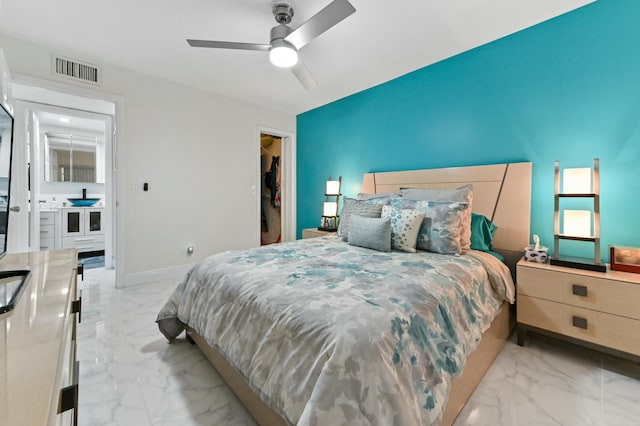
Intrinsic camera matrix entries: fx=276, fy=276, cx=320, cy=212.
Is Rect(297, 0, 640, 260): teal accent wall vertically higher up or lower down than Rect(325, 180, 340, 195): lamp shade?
higher up

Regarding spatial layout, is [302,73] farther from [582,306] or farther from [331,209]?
[582,306]

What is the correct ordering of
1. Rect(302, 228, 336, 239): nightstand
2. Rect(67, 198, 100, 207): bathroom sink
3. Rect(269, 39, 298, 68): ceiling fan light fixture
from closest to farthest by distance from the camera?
1. Rect(269, 39, 298, 68): ceiling fan light fixture
2. Rect(302, 228, 336, 239): nightstand
3. Rect(67, 198, 100, 207): bathroom sink

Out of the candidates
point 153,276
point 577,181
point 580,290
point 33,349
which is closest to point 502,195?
point 577,181

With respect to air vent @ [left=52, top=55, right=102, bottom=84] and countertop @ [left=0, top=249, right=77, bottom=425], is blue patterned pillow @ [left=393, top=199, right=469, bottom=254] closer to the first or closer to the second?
countertop @ [left=0, top=249, right=77, bottom=425]

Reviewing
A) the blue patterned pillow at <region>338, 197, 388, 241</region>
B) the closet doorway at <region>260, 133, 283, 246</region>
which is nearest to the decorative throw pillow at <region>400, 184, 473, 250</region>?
the blue patterned pillow at <region>338, 197, 388, 241</region>

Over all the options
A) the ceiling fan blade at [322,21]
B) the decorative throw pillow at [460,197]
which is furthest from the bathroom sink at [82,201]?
the decorative throw pillow at [460,197]

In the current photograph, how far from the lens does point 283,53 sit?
2072mm

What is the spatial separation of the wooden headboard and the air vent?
12.3ft

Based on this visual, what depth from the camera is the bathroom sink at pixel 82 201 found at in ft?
15.9

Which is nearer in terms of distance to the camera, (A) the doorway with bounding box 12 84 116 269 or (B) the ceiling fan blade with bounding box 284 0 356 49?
(B) the ceiling fan blade with bounding box 284 0 356 49

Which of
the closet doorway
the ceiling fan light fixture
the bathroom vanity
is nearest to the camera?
the ceiling fan light fixture

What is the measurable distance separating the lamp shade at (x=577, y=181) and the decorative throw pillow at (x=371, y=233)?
1281 mm

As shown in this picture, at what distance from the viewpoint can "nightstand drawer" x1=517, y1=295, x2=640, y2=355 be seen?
1618 mm

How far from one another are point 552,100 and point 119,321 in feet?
13.3
